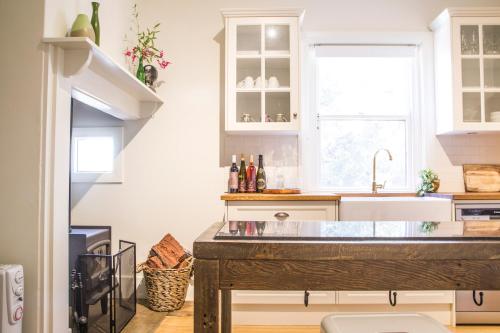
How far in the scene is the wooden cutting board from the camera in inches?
121

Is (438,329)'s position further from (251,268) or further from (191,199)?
(191,199)

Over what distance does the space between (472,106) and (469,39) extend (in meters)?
0.56

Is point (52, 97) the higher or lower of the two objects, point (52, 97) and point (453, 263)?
the higher

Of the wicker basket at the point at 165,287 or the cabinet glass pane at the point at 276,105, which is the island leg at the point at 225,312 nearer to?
the wicker basket at the point at 165,287

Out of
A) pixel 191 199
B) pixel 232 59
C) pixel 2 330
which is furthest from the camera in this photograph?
pixel 191 199

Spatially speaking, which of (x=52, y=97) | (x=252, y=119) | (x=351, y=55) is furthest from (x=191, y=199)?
(x=351, y=55)

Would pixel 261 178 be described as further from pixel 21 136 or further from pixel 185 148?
pixel 21 136

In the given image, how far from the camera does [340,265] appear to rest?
1.04 metres

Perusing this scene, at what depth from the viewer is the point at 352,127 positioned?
3320 mm

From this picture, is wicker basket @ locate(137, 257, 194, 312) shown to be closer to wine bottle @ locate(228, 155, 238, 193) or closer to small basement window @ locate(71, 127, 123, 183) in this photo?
wine bottle @ locate(228, 155, 238, 193)

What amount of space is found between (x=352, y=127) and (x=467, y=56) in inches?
42.1

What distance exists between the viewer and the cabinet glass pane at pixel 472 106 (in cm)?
288

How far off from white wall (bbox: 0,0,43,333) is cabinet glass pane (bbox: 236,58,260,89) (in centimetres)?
149

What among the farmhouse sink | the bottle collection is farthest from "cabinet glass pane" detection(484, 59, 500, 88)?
the bottle collection
